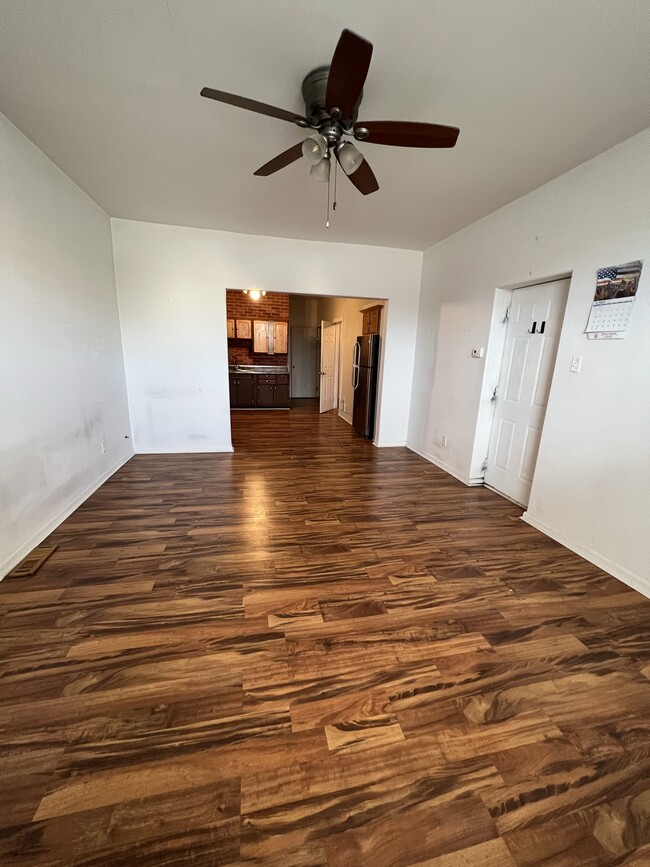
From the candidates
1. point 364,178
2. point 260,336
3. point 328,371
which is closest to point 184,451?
point 364,178

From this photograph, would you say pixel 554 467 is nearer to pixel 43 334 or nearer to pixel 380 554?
pixel 380 554

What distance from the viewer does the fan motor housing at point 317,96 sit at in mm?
1624

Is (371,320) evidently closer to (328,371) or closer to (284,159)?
(328,371)

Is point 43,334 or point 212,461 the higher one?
point 43,334

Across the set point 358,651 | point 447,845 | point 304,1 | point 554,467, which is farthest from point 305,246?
point 447,845

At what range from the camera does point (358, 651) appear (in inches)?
61.1

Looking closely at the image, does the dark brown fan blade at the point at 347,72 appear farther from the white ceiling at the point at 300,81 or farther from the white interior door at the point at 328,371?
the white interior door at the point at 328,371

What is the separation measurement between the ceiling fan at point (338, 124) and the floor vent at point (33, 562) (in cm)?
270

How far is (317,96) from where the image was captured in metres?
1.67

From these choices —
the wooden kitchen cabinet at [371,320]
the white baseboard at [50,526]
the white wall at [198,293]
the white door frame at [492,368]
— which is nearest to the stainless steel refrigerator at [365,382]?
the wooden kitchen cabinet at [371,320]

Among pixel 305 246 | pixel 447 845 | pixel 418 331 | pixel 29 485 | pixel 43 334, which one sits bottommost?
pixel 447 845

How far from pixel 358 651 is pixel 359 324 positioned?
202 inches

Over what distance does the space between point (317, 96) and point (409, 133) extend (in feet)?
1.69

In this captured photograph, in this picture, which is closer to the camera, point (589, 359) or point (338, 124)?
point (338, 124)
